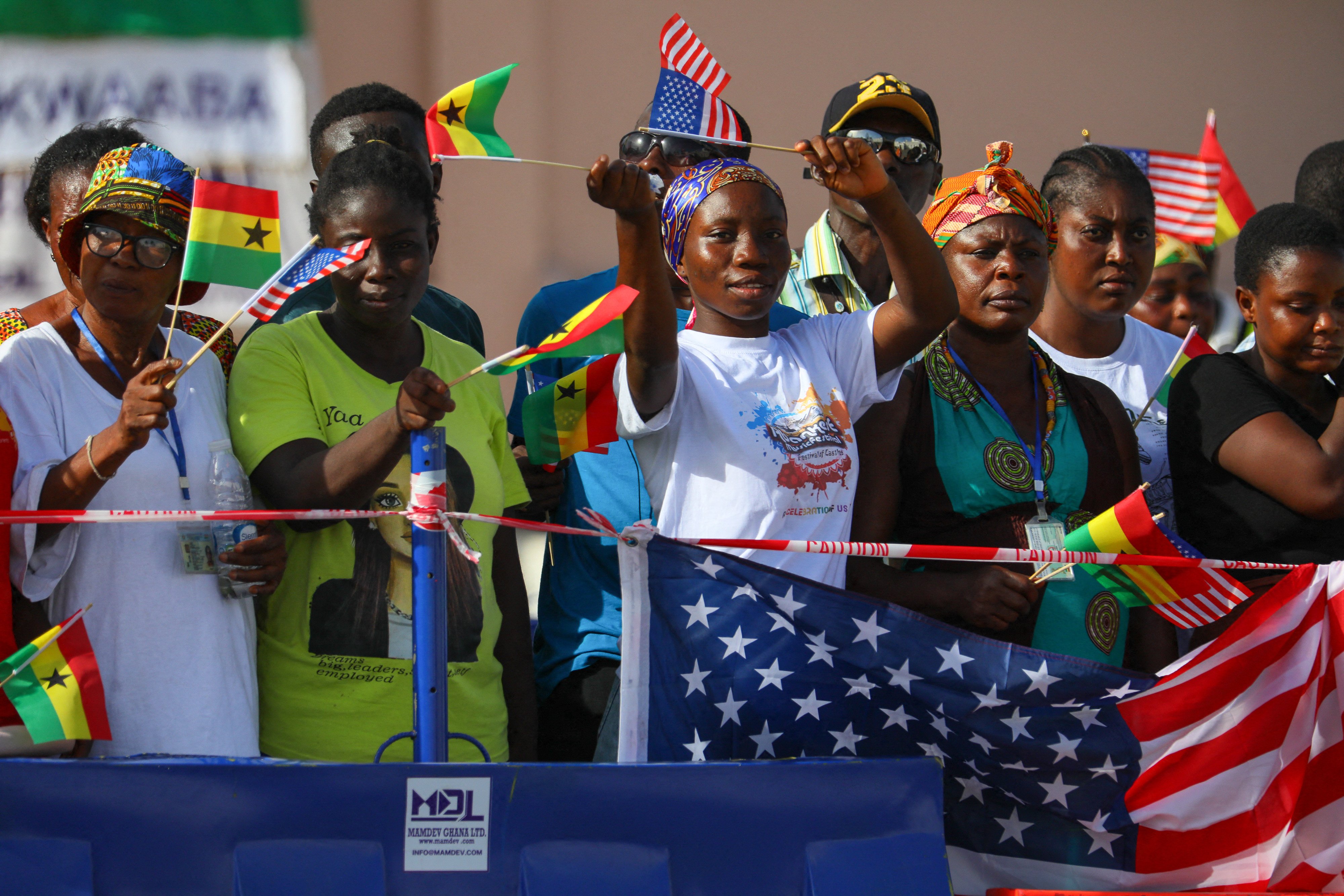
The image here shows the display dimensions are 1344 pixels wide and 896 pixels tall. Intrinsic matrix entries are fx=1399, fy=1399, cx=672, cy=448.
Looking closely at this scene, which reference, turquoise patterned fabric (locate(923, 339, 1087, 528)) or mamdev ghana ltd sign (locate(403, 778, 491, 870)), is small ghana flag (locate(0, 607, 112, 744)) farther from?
turquoise patterned fabric (locate(923, 339, 1087, 528))

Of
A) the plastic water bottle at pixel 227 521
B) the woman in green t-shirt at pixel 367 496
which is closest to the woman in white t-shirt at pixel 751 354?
the woman in green t-shirt at pixel 367 496

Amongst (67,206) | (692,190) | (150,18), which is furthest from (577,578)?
(150,18)

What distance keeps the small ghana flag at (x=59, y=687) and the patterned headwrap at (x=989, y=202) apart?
7.16 ft

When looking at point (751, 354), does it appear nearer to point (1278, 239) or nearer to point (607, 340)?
point (607, 340)

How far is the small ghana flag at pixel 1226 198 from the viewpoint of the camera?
5930 mm

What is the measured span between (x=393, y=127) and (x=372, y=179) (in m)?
0.93

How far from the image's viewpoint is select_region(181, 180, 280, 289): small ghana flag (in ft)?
9.07


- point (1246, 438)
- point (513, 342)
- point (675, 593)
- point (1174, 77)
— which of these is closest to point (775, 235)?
point (675, 593)

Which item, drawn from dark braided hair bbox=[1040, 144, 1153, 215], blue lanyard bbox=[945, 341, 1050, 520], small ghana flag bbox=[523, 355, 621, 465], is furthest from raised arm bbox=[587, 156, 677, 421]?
dark braided hair bbox=[1040, 144, 1153, 215]

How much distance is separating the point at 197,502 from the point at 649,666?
3.20 feet

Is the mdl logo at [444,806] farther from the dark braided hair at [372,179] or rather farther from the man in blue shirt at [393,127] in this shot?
the man in blue shirt at [393,127]

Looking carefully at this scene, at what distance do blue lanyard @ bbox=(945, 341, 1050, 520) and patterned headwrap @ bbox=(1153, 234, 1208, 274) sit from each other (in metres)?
2.23

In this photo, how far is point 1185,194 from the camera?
5539mm

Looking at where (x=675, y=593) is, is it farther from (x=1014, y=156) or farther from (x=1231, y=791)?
(x=1014, y=156)
